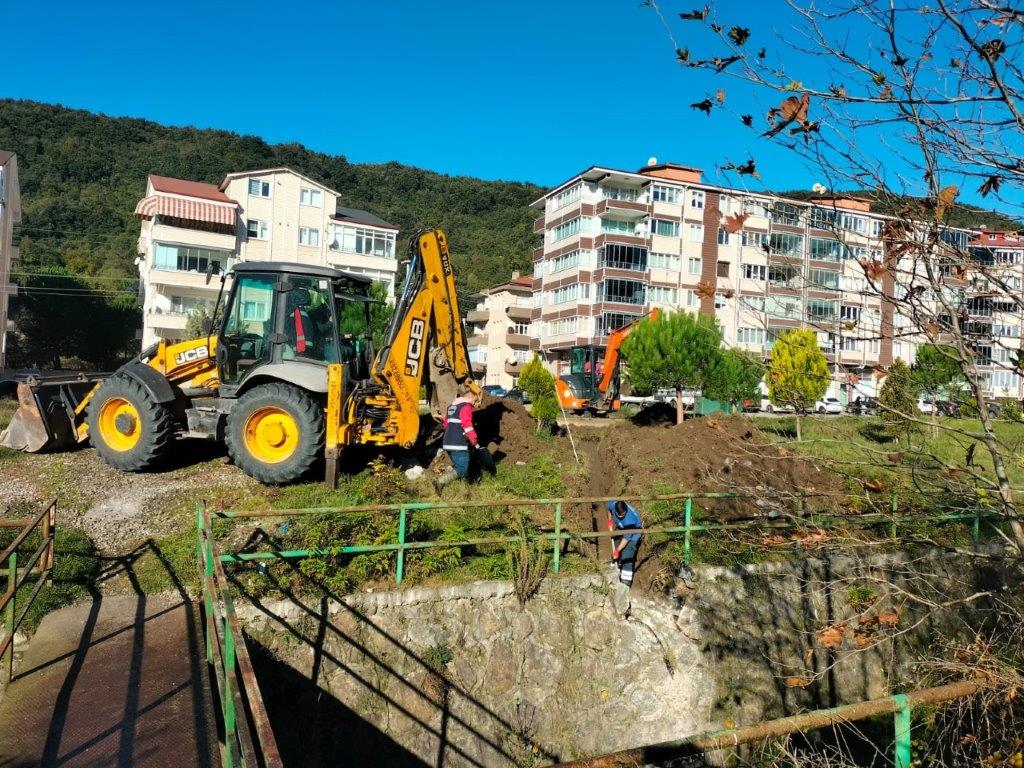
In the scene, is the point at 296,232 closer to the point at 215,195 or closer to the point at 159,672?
the point at 215,195

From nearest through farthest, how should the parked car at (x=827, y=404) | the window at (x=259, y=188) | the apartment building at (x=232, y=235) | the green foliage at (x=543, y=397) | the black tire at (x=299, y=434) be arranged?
the parked car at (x=827, y=404)
the black tire at (x=299, y=434)
the green foliage at (x=543, y=397)
the apartment building at (x=232, y=235)
the window at (x=259, y=188)

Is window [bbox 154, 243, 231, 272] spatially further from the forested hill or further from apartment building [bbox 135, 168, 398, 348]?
the forested hill

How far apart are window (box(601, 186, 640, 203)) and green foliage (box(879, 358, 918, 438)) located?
48204 mm

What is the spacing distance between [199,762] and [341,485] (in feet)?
20.7

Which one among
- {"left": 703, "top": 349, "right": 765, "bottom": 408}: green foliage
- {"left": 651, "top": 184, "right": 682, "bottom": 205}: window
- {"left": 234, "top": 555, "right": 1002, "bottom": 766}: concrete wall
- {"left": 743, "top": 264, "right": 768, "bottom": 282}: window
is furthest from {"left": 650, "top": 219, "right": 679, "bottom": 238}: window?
{"left": 743, "top": 264, "right": 768, "bottom": 282}: window

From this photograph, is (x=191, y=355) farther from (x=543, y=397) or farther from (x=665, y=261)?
(x=665, y=261)

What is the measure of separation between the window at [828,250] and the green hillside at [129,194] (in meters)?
58.8

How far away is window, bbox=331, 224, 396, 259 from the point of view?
47.4 m

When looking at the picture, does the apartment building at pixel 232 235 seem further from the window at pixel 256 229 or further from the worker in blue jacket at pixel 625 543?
the worker in blue jacket at pixel 625 543

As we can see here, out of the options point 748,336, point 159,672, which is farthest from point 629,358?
point 748,336

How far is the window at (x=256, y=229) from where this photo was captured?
45781 mm

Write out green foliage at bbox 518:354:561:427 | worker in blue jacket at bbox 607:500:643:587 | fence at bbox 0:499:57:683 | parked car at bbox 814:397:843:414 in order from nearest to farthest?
fence at bbox 0:499:57:683, parked car at bbox 814:397:843:414, worker in blue jacket at bbox 607:500:643:587, green foliage at bbox 518:354:561:427

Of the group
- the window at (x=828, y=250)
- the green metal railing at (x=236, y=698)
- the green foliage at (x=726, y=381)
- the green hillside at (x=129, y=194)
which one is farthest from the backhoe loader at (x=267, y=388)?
the green hillside at (x=129, y=194)

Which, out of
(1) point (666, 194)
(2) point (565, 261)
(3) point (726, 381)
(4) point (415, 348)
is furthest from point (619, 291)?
(4) point (415, 348)
